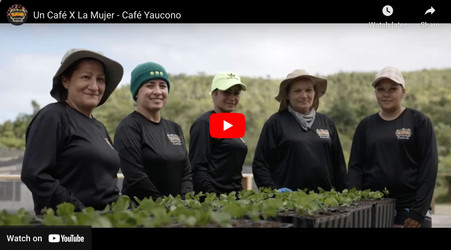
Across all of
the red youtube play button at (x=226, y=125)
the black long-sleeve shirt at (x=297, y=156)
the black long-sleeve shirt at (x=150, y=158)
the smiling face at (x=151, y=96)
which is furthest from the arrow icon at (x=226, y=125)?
the smiling face at (x=151, y=96)

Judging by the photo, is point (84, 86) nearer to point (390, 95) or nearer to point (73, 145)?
point (73, 145)

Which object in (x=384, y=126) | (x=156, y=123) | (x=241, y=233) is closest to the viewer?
(x=241, y=233)

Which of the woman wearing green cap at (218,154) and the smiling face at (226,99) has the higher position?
the smiling face at (226,99)

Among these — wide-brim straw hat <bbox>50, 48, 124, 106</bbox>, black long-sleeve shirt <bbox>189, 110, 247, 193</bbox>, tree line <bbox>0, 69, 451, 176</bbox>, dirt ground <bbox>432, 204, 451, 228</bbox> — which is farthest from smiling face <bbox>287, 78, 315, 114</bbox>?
tree line <bbox>0, 69, 451, 176</bbox>

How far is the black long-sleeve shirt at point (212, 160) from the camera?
353 centimetres

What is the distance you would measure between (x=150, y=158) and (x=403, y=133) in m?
1.88

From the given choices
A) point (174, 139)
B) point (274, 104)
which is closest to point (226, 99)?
point (174, 139)

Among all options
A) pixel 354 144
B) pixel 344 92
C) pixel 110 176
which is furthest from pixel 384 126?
pixel 344 92

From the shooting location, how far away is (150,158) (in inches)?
120

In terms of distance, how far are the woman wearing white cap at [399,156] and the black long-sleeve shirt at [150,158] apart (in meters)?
1.36

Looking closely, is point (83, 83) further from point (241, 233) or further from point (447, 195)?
point (447, 195)
